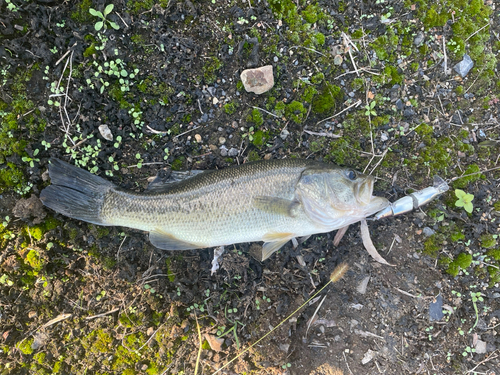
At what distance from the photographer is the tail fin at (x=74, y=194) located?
330 centimetres

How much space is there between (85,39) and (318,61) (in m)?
2.86

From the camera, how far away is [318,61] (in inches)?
140

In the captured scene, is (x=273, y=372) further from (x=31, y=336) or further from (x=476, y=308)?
(x=31, y=336)

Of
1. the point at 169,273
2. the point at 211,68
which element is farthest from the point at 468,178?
the point at 169,273

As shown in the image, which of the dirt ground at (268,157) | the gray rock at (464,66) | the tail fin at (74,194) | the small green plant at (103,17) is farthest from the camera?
the gray rock at (464,66)

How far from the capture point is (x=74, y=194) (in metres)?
3.34

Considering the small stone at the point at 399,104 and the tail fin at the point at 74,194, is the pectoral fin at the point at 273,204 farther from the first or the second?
the small stone at the point at 399,104

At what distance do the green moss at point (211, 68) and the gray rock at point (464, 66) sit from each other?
3109 mm

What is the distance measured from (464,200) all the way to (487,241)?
622 millimetres

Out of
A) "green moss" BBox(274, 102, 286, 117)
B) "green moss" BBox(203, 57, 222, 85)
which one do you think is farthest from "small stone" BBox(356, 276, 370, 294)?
"green moss" BBox(203, 57, 222, 85)

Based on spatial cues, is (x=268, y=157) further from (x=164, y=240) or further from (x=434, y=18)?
(x=434, y=18)

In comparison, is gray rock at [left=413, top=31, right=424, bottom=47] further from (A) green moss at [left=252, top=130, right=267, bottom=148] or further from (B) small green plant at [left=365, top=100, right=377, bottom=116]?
(A) green moss at [left=252, top=130, right=267, bottom=148]

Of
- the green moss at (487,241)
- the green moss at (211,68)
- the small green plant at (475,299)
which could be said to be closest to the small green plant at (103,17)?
the green moss at (211,68)

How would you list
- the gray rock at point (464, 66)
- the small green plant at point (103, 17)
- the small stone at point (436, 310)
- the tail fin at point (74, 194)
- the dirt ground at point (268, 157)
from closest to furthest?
1. the small green plant at point (103, 17)
2. the tail fin at point (74, 194)
3. the dirt ground at point (268, 157)
4. the small stone at point (436, 310)
5. the gray rock at point (464, 66)
